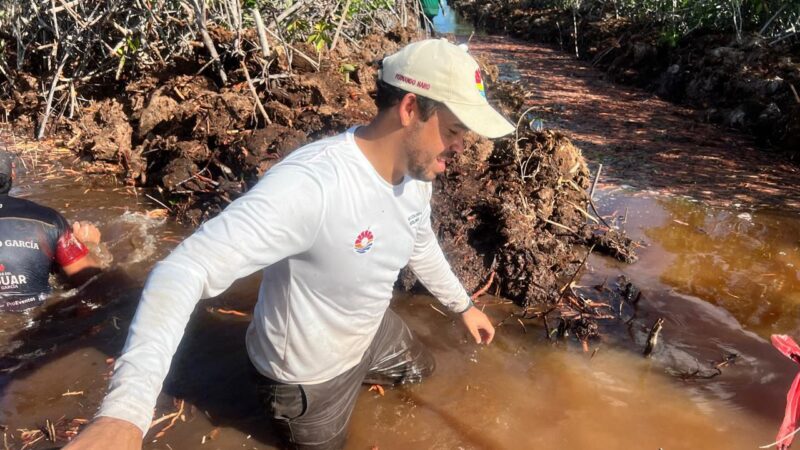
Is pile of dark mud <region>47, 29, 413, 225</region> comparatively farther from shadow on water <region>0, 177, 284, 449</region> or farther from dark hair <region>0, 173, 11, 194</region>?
dark hair <region>0, 173, 11, 194</region>

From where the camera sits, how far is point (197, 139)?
17.3 feet

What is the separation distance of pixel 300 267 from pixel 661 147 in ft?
19.3

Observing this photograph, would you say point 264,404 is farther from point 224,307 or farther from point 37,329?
point 37,329

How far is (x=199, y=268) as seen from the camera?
1576 mm

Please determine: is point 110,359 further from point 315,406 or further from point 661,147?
point 661,147

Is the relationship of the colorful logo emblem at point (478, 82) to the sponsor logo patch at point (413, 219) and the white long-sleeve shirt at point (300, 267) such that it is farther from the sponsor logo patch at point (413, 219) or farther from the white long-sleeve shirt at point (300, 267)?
the sponsor logo patch at point (413, 219)

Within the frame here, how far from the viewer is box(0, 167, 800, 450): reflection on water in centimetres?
277

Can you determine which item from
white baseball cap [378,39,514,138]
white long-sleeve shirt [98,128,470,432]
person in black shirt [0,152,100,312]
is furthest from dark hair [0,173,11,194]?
white baseball cap [378,39,514,138]

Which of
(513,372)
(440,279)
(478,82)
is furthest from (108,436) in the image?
(513,372)

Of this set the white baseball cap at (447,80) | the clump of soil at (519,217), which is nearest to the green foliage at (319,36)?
the clump of soil at (519,217)

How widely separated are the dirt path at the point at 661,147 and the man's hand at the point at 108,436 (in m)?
5.28

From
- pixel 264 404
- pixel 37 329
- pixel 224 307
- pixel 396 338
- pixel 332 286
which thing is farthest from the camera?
pixel 224 307

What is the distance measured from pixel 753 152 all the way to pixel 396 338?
5.59m

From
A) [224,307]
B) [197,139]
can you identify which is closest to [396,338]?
[224,307]
